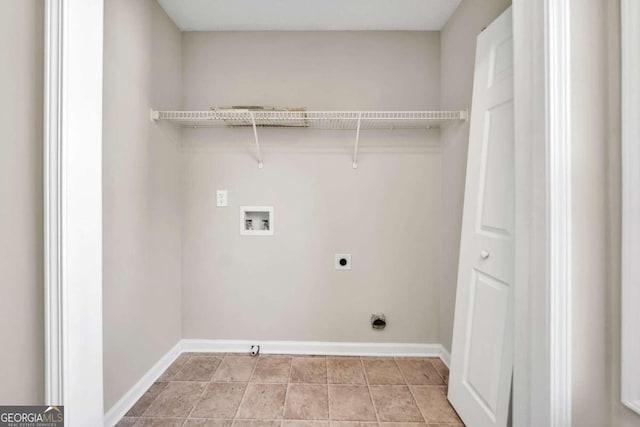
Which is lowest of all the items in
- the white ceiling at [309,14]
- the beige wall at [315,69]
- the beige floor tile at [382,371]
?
the beige floor tile at [382,371]

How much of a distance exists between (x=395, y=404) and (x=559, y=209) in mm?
1396

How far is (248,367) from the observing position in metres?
1.93

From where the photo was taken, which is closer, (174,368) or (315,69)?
(174,368)

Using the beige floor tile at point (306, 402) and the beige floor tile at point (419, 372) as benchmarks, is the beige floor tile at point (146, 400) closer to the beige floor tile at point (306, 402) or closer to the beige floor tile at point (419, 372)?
the beige floor tile at point (306, 402)

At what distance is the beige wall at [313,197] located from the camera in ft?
6.88

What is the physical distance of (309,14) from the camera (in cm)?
191

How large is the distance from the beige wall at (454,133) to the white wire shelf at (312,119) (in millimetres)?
144

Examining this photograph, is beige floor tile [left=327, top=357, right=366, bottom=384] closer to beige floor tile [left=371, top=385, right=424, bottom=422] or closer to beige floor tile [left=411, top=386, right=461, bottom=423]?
beige floor tile [left=371, top=385, right=424, bottom=422]

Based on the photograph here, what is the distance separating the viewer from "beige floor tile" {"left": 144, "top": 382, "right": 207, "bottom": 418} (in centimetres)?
152

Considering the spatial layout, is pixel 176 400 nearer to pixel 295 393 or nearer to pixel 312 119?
pixel 295 393

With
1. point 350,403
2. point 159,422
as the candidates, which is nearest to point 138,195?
point 159,422

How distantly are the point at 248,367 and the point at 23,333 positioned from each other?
1480 mm

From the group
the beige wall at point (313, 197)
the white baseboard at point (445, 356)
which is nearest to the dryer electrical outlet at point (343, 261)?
the beige wall at point (313, 197)

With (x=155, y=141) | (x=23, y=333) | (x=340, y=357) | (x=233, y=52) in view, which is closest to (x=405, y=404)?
(x=340, y=357)
